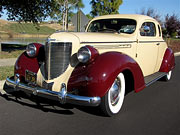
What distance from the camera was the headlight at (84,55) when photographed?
302 centimetres

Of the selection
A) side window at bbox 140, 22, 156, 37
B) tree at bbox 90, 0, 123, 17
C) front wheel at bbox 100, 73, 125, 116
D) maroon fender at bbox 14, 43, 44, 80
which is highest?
tree at bbox 90, 0, 123, 17

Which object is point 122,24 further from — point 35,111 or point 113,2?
point 113,2

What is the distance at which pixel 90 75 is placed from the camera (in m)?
2.91

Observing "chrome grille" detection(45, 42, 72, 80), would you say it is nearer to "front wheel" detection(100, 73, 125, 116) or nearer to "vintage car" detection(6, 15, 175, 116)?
"vintage car" detection(6, 15, 175, 116)

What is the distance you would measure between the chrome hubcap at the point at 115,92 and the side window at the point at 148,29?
1616mm

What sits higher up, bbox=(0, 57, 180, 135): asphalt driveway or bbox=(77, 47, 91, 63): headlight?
A: bbox=(77, 47, 91, 63): headlight

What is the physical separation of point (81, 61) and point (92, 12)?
61.8ft

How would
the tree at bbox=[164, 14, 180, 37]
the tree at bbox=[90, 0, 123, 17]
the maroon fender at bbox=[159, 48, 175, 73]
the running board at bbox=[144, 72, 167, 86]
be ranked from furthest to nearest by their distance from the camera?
the tree at bbox=[164, 14, 180, 37] → the tree at bbox=[90, 0, 123, 17] → the maroon fender at bbox=[159, 48, 175, 73] → the running board at bbox=[144, 72, 167, 86]

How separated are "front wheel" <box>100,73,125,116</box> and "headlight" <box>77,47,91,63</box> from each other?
1.99 ft

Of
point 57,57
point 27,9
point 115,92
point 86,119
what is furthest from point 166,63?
point 27,9

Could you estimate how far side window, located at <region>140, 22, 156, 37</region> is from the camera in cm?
446

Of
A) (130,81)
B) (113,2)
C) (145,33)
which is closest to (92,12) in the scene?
(113,2)

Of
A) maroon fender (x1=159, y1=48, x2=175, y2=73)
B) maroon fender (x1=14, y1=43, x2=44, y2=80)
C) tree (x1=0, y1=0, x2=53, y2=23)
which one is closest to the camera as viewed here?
maroon fender (x1=14, y1=43, x2=44, y2=80)

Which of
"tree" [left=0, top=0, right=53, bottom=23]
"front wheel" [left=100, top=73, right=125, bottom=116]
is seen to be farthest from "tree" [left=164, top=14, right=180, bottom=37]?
"front wheel" [left=100, top=73, right=125, bottom=116]
